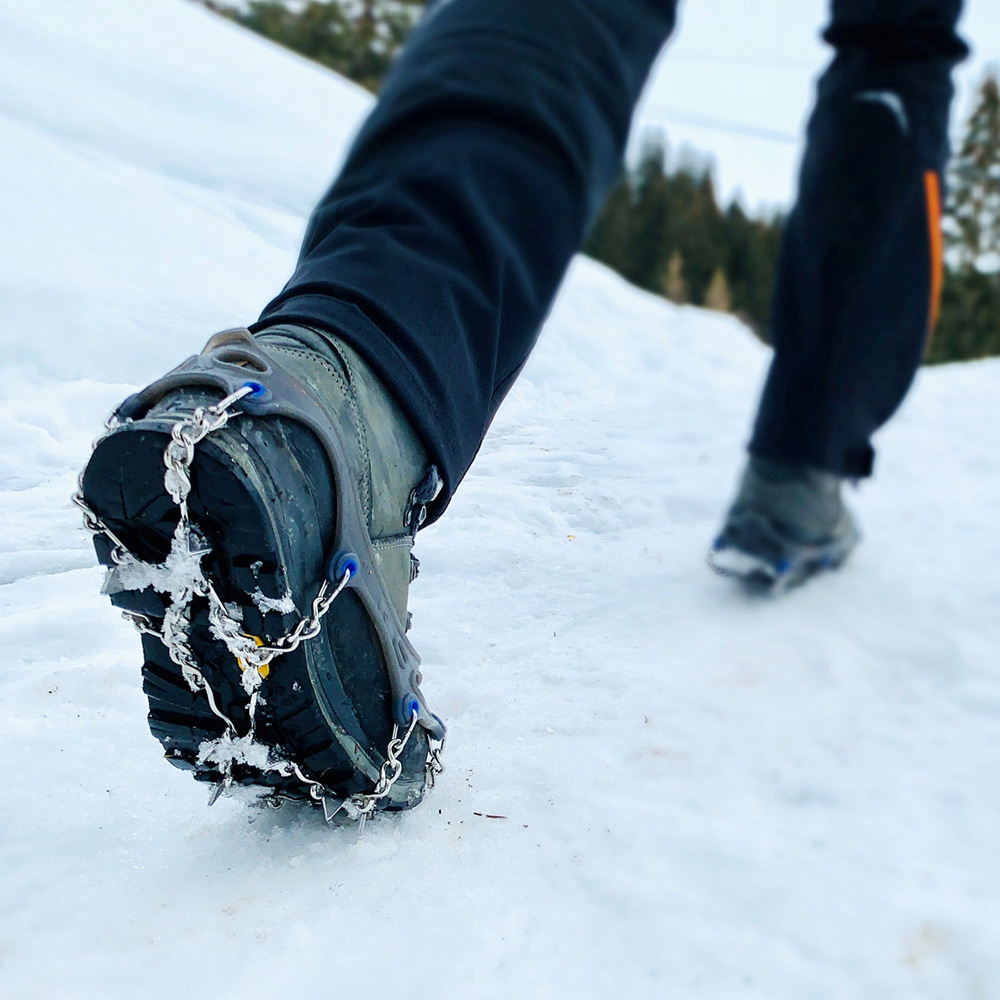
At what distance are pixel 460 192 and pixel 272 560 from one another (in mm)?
307

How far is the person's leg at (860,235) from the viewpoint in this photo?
3.05 ft

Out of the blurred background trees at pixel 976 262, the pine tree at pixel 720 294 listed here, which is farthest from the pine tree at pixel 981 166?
the pine tree at pixel 720 294

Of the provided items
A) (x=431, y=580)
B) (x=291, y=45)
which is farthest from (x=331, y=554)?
(x=291, y=45)

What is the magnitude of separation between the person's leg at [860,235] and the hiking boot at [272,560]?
496 mm

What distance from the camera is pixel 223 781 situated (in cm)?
63

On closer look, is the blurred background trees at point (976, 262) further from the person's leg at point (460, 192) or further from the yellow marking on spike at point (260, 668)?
the yellow marking on spike at point (260, 668)

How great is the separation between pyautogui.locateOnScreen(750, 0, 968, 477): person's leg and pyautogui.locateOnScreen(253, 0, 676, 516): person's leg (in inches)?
14.1

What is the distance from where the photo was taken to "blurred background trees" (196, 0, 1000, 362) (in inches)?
117

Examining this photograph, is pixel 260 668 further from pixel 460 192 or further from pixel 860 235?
pixel 860 235

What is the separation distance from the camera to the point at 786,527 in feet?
3.10

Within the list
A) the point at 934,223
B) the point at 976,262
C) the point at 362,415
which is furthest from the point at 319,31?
the point at 362,415

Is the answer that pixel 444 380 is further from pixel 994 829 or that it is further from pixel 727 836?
pixel 994 829

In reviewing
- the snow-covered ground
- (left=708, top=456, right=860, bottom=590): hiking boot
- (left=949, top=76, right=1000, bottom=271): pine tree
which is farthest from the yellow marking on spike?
(left=949, top=76, right=1000, bottom=271): pine tree

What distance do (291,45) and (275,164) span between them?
6.01m
